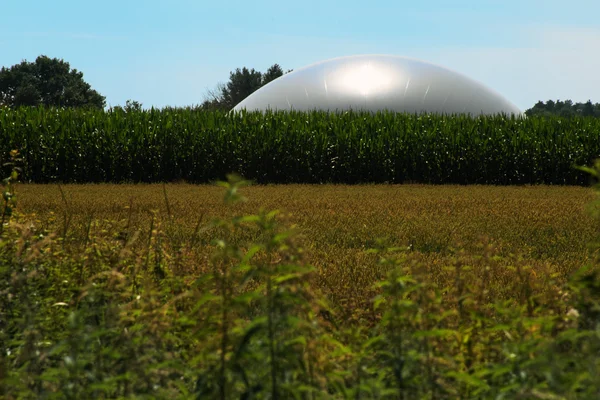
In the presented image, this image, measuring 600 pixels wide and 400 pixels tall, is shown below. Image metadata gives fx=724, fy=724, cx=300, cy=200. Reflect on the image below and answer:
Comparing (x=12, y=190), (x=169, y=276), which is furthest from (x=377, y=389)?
(x=12, y=190)

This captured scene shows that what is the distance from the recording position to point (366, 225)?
10.5m

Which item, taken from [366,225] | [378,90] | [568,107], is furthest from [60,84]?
[568,107]

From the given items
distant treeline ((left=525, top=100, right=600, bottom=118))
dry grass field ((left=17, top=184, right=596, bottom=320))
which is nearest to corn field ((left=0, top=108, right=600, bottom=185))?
dry grass field ((left=17, top=184, right=596, bottom=320))

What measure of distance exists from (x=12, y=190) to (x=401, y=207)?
27.3 ft

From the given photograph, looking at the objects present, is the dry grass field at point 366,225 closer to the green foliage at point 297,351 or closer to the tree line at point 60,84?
the green foliage at point 297,351

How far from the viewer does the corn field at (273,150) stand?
22938 mm

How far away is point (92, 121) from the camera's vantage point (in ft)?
78.1

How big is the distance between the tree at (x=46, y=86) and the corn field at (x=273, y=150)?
48003 mm

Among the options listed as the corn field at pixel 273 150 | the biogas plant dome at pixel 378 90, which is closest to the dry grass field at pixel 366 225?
the corn field at pixel 273 150

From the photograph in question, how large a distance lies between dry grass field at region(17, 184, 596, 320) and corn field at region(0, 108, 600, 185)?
5217mm

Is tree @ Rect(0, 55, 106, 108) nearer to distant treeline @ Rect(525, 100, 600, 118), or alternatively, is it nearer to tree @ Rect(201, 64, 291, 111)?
tree @ Rect(201, 64, 291, 111)

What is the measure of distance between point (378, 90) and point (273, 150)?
1047cm

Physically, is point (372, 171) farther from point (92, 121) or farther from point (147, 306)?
point (147, 306)

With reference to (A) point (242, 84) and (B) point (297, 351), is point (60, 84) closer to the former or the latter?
(A) point (242, 84)
